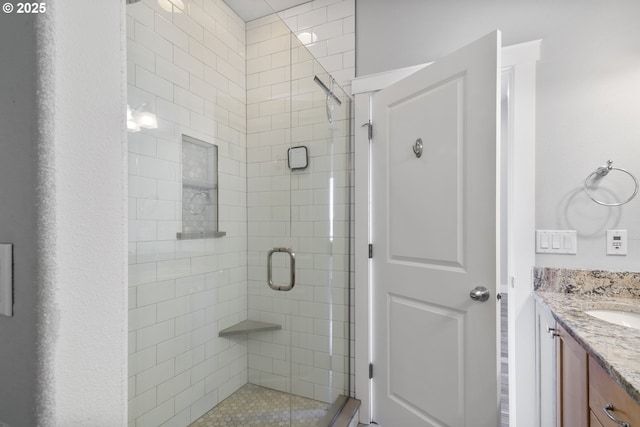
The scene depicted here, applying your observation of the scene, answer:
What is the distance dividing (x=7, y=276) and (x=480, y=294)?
151 centimetres

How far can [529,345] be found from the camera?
1.54 meters

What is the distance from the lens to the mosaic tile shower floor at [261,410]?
1627 mm

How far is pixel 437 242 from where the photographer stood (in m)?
1.52

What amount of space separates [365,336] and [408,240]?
0.69 metres

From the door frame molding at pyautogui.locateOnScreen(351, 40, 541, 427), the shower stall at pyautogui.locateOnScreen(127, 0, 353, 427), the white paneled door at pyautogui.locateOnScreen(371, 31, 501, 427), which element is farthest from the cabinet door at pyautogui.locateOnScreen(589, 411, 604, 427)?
the shower stall at pyautogui.locateOnScreen(127, 0, 353, 427)

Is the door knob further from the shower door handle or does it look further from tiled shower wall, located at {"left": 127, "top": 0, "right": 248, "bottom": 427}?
tiled shower wall, located at {"left": 127, "top": 0, "right": 248, "bottom": 427}

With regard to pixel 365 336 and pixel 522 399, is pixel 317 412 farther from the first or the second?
pixel 522 399

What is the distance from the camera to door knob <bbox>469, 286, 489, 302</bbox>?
1325 mm

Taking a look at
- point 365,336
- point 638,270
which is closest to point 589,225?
point 638,270

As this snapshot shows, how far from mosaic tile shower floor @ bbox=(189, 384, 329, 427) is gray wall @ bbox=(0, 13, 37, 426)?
1391 millimetres

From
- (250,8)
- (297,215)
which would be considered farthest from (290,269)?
(250,8)

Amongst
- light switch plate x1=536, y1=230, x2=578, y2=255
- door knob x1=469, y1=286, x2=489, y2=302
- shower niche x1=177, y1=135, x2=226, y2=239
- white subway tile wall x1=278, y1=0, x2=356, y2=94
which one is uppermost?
white subway tile wall x1=278, y1=0, x2=356, y2=94

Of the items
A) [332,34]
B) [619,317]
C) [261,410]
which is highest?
[332,34]

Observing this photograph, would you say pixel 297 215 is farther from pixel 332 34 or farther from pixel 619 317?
pixel 619 317
